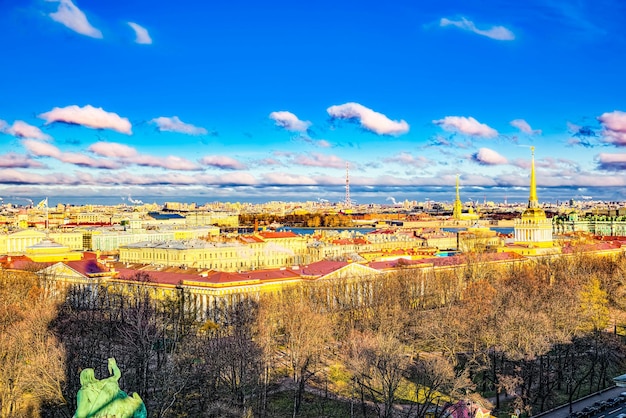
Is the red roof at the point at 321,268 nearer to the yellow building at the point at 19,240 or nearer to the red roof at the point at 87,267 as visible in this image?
the red roof at the point at 87,267

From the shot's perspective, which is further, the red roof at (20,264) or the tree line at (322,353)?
the red roof at (20,264)

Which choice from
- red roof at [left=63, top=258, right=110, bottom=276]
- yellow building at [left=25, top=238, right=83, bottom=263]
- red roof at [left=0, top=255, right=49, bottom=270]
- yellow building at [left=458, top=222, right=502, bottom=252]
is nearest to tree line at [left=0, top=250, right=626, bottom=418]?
red roof at [left=63, top=258, right=110, bottom=276]

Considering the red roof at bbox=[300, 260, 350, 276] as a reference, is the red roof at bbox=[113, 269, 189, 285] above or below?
below

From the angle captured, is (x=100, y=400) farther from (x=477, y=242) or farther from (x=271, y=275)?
(x=477, y=242)

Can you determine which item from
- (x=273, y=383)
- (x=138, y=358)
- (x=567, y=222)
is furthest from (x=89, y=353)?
(x=567, y=222)

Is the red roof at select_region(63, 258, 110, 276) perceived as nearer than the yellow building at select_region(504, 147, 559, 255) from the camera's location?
Yes

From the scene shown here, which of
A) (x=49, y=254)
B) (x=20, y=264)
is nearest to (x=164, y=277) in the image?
(x=20, y=264)

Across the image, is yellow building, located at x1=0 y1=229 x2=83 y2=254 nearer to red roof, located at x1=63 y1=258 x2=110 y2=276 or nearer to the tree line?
red roof, located at x1=63 y1=258 x2=110 y2=276

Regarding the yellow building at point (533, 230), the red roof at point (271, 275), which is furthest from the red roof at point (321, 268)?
the yellow building at point (533, 230)

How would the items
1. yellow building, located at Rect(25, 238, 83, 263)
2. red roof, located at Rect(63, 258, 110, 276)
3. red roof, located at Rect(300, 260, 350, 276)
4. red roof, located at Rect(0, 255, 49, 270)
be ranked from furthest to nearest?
yellow building, located at Rect(25, 238, 83, 263)
red roof, located at Rect(0, 255, 49, 270)
red roof, located at Rect(300, 260, 350, 276)
red roof, located at Rect(63, 258, 110, 276)
